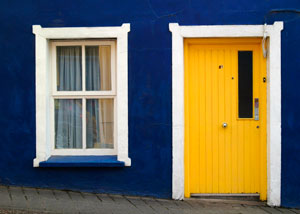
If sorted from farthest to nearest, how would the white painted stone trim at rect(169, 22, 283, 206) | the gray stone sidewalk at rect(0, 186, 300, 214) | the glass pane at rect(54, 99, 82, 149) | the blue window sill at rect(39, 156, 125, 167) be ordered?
the glass pane at rect(54, 99, 82, 149)
the blue window sill at rect(39, 156, 125, 167)
the white painted stone trim at rect(169, 22, 283, 206)
the gray stone sidewalk at rect(0, 186, 300, 214)

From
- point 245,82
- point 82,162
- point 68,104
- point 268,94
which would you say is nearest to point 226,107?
point 245,82

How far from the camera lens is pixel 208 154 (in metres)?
6.23

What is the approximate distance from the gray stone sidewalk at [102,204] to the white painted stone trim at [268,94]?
0.31 m

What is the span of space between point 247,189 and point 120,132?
2.20 metres

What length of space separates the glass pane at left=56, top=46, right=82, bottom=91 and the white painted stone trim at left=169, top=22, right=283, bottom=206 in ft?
5.12

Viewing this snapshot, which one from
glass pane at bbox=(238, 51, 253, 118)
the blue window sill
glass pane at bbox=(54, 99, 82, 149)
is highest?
glass pane at bbox=(238, 51, 253, 118)

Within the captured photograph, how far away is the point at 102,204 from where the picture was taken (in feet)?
18.8

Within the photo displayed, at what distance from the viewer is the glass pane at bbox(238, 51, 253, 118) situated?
6.21 metres

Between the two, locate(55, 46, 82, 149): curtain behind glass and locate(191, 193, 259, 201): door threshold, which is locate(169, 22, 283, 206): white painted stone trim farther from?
locate(55, 46, 82, 149): curtain behind glass

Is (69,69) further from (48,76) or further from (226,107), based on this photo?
(226,107)

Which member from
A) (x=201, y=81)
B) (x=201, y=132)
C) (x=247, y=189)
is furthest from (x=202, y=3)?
(x=247, y=189)

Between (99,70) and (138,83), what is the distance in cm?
73

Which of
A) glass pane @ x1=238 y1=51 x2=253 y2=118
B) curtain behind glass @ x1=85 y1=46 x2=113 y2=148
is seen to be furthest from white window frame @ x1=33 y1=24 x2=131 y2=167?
glass pane @ x1=238 y1=51 x2=253 y2=118

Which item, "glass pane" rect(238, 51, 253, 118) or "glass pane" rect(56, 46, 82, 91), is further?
"glass pane" rect(56, 46, 82, 91)
